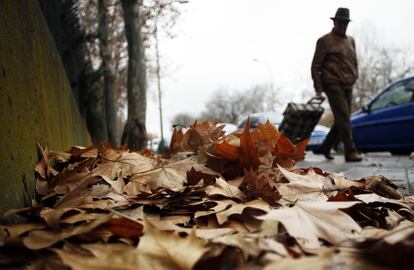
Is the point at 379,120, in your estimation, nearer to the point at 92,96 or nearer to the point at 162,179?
the point at 92,96

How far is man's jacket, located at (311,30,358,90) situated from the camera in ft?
20.7

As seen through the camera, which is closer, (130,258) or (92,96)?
(130,258)

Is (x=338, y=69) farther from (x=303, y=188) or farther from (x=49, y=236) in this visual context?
(x=49, y=236)

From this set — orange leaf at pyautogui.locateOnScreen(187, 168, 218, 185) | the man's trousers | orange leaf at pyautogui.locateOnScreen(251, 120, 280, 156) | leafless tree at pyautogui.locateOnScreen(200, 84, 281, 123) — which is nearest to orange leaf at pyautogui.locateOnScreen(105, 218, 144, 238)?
orange leaf at pyautogui.locateOnScreen(187, 168, 218, 185)

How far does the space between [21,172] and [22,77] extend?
0.45 metres

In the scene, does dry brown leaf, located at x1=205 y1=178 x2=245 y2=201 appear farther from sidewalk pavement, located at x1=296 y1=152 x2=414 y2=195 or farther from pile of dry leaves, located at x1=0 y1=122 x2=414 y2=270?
sidewalk pavement, located at x1=296 y1=152 x2=414 y2=195

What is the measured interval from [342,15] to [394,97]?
3314 millimetres

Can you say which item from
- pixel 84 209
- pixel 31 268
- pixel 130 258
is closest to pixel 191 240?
pixel 130 258

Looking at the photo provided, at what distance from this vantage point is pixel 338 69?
20.6 feet

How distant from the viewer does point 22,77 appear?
5.67 feet

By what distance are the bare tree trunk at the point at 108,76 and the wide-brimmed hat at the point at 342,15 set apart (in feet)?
24.1

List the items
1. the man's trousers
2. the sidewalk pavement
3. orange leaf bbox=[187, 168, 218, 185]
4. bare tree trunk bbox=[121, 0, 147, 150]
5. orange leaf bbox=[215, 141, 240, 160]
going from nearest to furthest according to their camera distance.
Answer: orange leaf bbox=[187, 168, 218, 185]
orange leaf bbox=[215, 141, 240, 160]
the sidewalk pavement
the man's trousers
bare tree trunk bbox=[121, 0, 147, 150]

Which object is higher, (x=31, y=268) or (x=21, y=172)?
(x=21, y=172)

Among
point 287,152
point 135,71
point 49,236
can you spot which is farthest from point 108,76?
point 49,236
